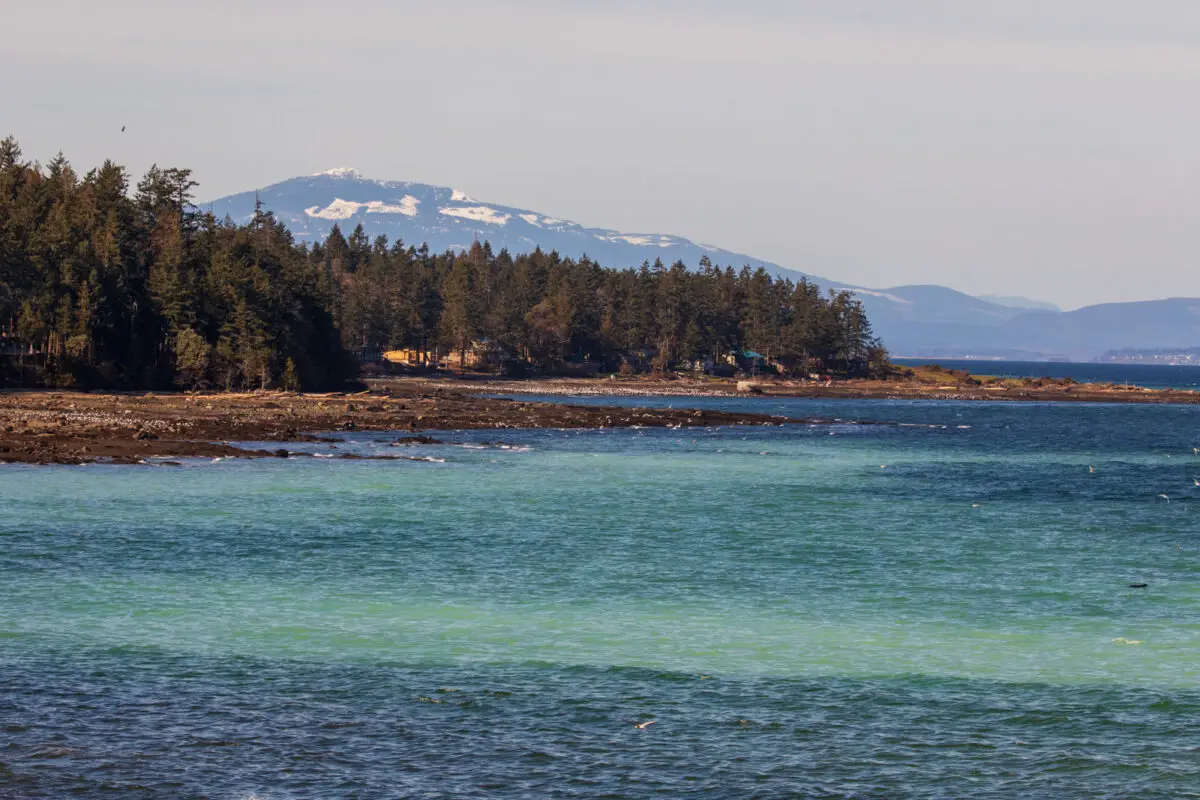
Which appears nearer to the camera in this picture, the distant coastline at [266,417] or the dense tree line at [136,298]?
the distant coastline at [266,417]

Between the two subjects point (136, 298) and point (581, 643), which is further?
point (136, 298)

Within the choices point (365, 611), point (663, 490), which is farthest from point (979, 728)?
point (663, 490)

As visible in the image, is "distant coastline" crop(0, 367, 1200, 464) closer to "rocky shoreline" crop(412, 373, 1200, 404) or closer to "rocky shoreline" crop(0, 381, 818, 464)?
"rocky shoreline" crop(0, 381, 818, 464)

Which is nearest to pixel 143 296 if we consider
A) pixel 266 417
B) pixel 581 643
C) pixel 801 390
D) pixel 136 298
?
pixel 136 298

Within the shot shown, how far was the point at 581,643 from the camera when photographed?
2562cm

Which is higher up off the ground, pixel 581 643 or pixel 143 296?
pixel 143 296

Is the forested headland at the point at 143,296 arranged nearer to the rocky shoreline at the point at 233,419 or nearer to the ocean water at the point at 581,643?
the rocky shoreline at the point at 233,419

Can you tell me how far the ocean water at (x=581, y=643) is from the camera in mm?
17922

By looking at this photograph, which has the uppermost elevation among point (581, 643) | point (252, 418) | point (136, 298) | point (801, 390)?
point (136, 298)

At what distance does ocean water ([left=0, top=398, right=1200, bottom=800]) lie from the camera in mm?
17922

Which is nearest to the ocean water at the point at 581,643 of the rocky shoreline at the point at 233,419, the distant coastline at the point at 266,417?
the rocky shoreline at the point at 233,419

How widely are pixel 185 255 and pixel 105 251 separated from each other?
294 inches

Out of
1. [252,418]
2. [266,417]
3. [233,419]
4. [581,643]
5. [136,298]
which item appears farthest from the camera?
[136,298]

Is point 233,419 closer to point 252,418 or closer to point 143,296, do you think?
point 252,418
